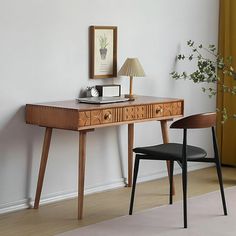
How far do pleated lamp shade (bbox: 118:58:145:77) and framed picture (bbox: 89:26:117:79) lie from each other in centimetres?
11

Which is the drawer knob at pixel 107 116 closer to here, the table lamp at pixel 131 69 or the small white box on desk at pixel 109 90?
the small white box on desk at pixel 109 90

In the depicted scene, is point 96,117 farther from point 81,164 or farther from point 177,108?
point 177,108

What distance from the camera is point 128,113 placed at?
4.60m

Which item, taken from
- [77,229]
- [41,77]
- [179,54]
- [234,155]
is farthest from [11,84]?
[234,155]

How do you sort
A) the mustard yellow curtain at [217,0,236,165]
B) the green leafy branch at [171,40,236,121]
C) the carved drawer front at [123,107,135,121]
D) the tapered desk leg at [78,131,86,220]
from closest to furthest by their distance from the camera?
the tapered desk leg at [78,131,86,220] → the carved drawer front at [123,107,135,121] → the green leafy branch at [171,40,236,121] → the mustard yellow curtain at [217,0,236,165]

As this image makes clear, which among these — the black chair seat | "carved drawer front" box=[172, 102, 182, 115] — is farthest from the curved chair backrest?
"carved drawer front" box=[172, 102, 182, 115]

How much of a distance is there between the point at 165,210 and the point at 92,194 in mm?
694

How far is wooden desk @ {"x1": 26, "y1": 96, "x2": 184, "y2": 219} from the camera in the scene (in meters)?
4.28

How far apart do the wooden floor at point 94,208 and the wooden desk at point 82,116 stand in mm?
126

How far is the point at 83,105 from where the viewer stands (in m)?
4.47

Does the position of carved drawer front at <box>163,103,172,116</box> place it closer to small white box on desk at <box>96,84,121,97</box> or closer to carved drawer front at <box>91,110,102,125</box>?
small white box on desk at <box>96,84,121,97</box>

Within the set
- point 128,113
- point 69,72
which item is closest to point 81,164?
point 128,113

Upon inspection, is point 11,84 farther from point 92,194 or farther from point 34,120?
point 92,194

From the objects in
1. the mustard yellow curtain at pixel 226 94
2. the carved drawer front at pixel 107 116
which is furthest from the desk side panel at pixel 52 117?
the mustard yellow curtain at pixel 226 94
